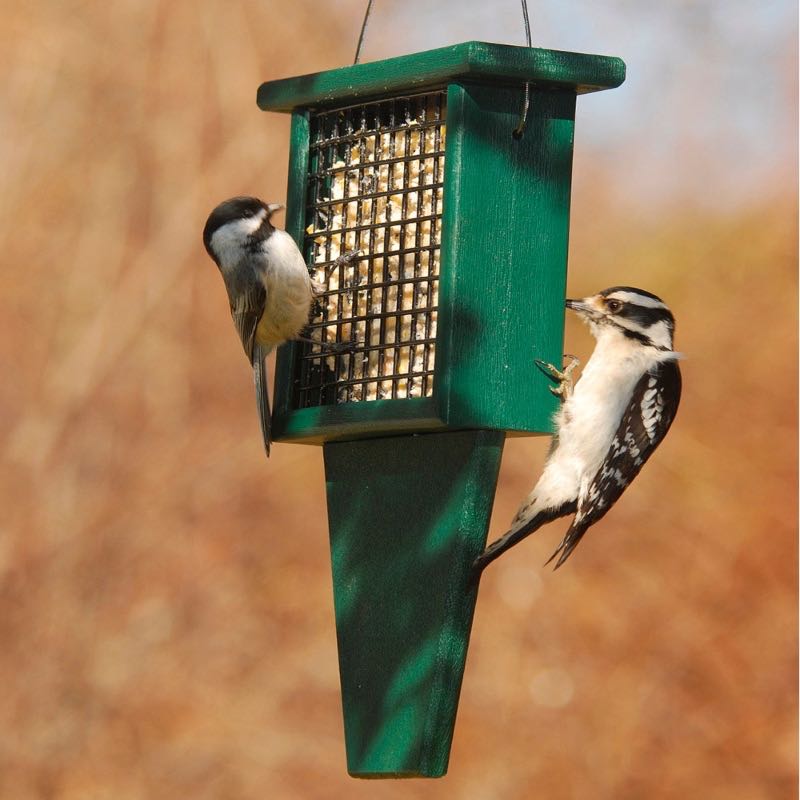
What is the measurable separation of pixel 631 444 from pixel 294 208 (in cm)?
117

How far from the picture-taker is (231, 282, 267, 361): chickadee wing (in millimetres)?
4754

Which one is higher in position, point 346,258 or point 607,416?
point 346,258

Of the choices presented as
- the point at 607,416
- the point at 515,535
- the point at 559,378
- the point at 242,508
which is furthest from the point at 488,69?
the point at 242,508

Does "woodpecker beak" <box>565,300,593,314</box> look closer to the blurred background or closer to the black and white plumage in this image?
the black and white plumage

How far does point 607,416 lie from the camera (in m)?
4.43

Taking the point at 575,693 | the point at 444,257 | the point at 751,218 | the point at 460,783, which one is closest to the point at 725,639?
the point at 575,693

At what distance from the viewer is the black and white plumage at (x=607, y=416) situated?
4316 mm

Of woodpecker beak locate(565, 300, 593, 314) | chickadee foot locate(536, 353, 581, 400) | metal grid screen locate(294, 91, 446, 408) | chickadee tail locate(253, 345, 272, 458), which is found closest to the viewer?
chickadee foot locate(536, 353, 581, 400)

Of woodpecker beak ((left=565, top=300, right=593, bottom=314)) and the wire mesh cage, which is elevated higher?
the wire mesh cage

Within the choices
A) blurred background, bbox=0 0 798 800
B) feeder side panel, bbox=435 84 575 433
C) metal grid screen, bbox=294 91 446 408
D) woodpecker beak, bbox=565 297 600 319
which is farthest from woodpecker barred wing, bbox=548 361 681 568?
blurred background, bbox=0 0 798 800

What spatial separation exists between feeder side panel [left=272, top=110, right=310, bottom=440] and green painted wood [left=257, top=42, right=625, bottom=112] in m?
0.37

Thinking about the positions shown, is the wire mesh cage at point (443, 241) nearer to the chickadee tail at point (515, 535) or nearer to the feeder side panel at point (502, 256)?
the feeder side panel at point (502, 256)

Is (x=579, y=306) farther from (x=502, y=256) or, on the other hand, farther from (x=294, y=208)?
(x=294, y=208)

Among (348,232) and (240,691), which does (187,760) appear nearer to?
(240,691)
